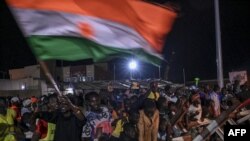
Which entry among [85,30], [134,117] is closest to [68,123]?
[134,117]

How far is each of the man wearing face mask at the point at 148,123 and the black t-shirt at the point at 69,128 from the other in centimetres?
104

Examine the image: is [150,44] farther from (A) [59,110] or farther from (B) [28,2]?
(A) [59,110]

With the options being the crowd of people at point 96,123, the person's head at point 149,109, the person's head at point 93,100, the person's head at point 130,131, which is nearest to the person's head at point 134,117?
the crowd of people at point 96,123

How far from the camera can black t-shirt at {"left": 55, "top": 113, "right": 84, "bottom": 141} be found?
745 centimetres

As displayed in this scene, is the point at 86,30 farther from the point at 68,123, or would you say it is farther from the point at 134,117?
the point at 134,117

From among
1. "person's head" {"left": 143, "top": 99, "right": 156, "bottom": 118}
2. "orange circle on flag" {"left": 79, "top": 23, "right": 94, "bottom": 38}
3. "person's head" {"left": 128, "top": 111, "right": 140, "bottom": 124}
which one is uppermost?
"orange circle on flag" {"left": 79, "top": 23, "right": 94, "bottom": 38}

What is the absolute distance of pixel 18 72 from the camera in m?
45.9

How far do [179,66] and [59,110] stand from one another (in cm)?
4322

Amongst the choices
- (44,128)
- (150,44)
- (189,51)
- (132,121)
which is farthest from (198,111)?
(189,51)

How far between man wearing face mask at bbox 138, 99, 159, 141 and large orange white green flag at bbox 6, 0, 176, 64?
2.38 m

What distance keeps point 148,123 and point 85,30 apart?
2828mm

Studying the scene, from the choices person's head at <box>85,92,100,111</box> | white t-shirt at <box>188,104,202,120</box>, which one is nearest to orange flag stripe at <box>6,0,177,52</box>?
person's head at <box>85,92,100,111</box>

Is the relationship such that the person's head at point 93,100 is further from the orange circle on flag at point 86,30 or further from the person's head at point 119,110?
the orange circle on flag at point 86,30

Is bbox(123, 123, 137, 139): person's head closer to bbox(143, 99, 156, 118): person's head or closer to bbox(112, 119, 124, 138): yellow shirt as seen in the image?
bbox(143, 99, 156, 118): person's head
